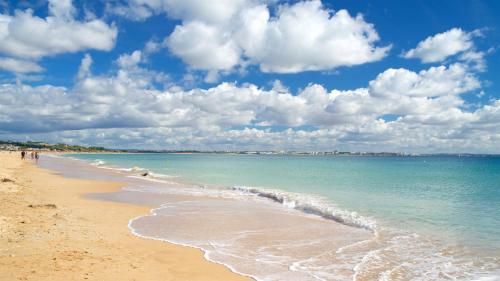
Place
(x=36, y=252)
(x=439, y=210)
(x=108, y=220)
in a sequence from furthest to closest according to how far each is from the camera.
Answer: (x=439, y=210), (x=108, y=220), (x=36, y=252)

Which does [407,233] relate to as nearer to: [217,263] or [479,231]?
[479,231]

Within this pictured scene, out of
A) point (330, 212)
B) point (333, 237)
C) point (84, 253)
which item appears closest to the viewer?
point (84, 253)

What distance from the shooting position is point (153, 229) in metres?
15.5

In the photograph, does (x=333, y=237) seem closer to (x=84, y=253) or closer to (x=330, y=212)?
(x=330, y=212)

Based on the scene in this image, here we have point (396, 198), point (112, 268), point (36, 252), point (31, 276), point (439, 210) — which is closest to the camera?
point (31, 276)

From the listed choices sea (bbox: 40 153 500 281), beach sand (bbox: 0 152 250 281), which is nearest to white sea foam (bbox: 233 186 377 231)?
sea (bbox: 40 153 500 281)

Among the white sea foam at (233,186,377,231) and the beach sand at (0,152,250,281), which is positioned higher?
the beach sand at (0,152,250,281)

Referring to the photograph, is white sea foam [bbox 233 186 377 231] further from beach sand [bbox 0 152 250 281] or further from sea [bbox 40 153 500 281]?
beach sand [bbox 0 152 250 281]

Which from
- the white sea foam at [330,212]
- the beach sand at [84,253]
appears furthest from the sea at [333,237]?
the beach sand at [84,253]

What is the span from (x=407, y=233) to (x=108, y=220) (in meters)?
12.9

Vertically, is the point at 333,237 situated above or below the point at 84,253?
below

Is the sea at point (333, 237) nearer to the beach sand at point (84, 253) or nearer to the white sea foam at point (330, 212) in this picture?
the white sea foam at point (330, 212)

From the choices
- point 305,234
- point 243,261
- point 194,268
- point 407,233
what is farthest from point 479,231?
point 194,268

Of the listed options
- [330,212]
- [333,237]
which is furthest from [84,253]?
[330,212]
